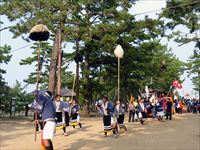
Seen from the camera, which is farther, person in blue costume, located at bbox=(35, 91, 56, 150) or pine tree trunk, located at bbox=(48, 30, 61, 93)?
pine tree trunk, located at bbox=(48, 30, 61, 93)

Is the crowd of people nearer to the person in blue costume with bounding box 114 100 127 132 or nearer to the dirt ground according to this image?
the person in blue costume with bounding box 114 100 127 132

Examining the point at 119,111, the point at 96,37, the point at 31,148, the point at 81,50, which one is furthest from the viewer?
the point at 81,50

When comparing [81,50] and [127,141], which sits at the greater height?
[81,50]

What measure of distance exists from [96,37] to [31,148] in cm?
2022

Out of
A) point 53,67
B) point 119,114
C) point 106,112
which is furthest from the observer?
point 53,67

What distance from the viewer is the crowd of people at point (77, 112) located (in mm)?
12016

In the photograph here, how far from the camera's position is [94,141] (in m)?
16.7

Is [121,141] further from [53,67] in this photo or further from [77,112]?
[53,67]

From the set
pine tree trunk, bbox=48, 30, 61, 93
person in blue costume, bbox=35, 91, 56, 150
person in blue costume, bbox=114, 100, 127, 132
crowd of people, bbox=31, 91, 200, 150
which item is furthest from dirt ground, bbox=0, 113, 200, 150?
pine tree trunk, bbox=48, 30, 61, 93

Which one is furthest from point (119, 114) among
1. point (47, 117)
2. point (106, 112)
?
point (47, 117)

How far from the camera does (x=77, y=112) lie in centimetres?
2325

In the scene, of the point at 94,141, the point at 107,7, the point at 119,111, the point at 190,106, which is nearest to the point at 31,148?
the point at 94,141

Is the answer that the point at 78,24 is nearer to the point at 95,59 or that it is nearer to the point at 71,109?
the point at 95,59

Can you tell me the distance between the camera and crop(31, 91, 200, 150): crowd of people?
39.4 ft
